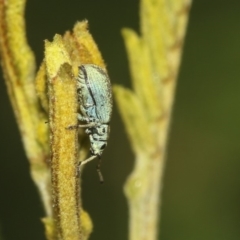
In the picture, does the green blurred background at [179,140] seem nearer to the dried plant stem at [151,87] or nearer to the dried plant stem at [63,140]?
the dried plant stem at [151,87]

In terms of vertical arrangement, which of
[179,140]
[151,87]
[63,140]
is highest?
[179,140]

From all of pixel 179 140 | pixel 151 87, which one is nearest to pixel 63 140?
pixel 151 87

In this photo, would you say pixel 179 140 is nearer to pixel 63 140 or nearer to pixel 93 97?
pixel 93 97

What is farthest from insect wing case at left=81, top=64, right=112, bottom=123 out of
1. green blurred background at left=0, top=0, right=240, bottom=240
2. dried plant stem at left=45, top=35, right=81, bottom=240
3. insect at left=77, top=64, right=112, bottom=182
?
green blurred background at left=0, top=0, right=240, bottom=240

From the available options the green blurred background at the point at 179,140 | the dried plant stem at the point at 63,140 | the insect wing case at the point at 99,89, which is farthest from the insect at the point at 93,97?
the green blurred background at the point at 179,140

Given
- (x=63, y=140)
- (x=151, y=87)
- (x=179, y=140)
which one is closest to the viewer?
(x=63, y=140)

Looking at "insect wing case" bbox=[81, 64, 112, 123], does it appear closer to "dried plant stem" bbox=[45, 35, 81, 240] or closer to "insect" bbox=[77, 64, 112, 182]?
"insect" bbox=[77, 64, 112, 182]
